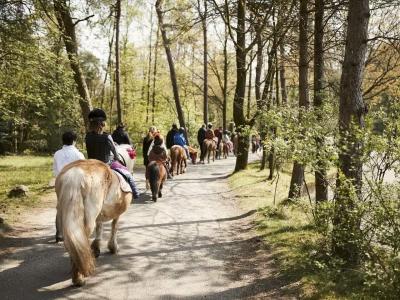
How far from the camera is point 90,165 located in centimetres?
645

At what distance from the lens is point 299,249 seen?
26.4 feet

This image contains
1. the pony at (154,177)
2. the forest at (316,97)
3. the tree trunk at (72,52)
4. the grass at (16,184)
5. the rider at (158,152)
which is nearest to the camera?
the forest at (316,97)

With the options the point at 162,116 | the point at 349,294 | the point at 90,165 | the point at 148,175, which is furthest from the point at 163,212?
the point at 162,116

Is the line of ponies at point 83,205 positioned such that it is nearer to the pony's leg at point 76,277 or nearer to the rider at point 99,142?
the pony's leg at point 76,277

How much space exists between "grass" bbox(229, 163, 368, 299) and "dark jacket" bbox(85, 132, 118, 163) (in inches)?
136

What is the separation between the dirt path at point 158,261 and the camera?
20.5 ft

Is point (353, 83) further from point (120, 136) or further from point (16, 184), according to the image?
point (16, 184)

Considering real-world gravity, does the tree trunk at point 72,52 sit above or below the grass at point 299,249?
above

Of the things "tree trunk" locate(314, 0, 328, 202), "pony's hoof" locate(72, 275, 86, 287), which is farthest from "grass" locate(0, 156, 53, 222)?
"tree trunk" locate(314, 0, 328, 202)

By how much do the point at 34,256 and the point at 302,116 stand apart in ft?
18.4

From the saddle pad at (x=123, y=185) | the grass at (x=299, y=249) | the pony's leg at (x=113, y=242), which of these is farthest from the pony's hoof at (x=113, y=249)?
the grass at (x=299, y=249)

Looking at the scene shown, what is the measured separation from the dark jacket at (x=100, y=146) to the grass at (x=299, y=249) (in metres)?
3.44

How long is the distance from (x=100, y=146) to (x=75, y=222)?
2.46m

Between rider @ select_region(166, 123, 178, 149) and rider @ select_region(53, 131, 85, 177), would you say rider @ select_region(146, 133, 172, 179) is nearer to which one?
rider @ select_region(53, 131, 85, 177)
